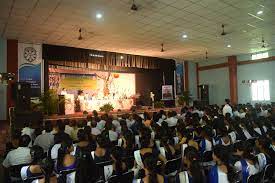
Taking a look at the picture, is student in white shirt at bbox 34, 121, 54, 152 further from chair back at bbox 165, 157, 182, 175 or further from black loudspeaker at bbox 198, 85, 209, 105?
black loudspeaker at bbox 198, 85, 209, 105

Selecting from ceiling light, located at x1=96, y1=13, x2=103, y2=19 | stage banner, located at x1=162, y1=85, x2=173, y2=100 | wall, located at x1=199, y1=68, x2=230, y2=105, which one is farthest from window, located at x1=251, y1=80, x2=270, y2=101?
ceiling light, located at x1=96, y1=13, x2=103, y2=19

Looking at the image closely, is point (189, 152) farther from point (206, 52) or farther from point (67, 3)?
point (206, 52)

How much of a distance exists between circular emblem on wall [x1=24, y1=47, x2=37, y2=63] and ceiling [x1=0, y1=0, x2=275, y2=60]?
0.42 m

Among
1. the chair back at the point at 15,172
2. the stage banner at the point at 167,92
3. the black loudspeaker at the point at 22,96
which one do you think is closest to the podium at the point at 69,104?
the black loudspeaker at the point at 22,96

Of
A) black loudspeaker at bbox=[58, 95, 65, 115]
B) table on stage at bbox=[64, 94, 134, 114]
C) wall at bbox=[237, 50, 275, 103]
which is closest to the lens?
black loudspeaker at bbox=[58, 95, 65, 115]

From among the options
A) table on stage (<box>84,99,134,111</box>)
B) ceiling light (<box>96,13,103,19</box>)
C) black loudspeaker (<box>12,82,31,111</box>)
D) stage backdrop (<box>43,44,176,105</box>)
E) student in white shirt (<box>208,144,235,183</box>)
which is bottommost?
student in white shirt (<box>208,144,235,183</box>)

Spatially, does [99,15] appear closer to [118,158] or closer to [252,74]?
[118,158]

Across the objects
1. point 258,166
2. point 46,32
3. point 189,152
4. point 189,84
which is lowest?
point 258,166

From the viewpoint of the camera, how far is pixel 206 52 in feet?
42.9

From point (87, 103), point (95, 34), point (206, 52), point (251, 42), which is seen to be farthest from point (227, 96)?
point (95, 34)

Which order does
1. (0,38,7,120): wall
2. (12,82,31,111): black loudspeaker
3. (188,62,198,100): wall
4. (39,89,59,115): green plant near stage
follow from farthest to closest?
1. (188,62,198,100): wall
2. (39,89,59,115): green plant near stage
3. (0,38,7,120): wall
4. (12,82,31,111): black loudspeaker

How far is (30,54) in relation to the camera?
32.0 feet

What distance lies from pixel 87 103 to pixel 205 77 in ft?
28.5

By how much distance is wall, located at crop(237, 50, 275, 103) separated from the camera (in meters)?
13.0
